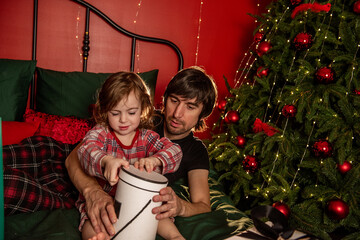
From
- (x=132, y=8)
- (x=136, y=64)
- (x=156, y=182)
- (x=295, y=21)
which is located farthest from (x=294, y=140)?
(x=132, y=8)

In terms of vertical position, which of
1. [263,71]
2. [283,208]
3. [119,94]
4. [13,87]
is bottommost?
[283,208]

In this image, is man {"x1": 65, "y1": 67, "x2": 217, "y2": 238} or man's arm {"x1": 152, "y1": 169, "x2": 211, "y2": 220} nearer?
man's arm {"x1": 152, "y1": 169, "x2": 211, "y2": 220}

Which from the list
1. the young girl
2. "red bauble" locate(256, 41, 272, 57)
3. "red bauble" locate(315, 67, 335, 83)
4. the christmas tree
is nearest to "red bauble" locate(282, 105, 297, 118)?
the christmas tree

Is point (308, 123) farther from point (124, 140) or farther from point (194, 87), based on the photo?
point (124, 140)

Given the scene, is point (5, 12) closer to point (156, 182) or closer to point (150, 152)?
point (150, 152)

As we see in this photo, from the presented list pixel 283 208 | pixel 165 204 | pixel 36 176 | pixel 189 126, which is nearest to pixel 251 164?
pixel 283 208

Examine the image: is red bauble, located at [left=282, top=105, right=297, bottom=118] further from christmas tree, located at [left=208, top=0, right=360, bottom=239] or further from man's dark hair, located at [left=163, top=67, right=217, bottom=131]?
man's dark hair, located at [left=163, top=67, right=217, bottom=131]

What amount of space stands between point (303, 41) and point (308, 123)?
459 millimetres

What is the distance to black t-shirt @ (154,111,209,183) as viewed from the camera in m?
1.68

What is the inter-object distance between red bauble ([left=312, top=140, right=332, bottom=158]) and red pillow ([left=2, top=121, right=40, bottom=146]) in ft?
4.83

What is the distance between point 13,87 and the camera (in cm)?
183

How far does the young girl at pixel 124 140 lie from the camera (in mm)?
1197

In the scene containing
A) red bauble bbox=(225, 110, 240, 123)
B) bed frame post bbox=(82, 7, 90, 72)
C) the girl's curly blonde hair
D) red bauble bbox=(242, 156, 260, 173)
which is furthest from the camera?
bed frame post bbox=(82, 7, 90, 72)

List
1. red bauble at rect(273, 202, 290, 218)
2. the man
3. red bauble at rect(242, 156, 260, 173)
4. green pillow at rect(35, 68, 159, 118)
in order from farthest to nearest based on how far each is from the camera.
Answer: green pillow at rect(35, 68, 159, 118)
red bauble at rect(242, 156, 260, 173)
red bauble at rect(273, 202, 290, 218)
the man
